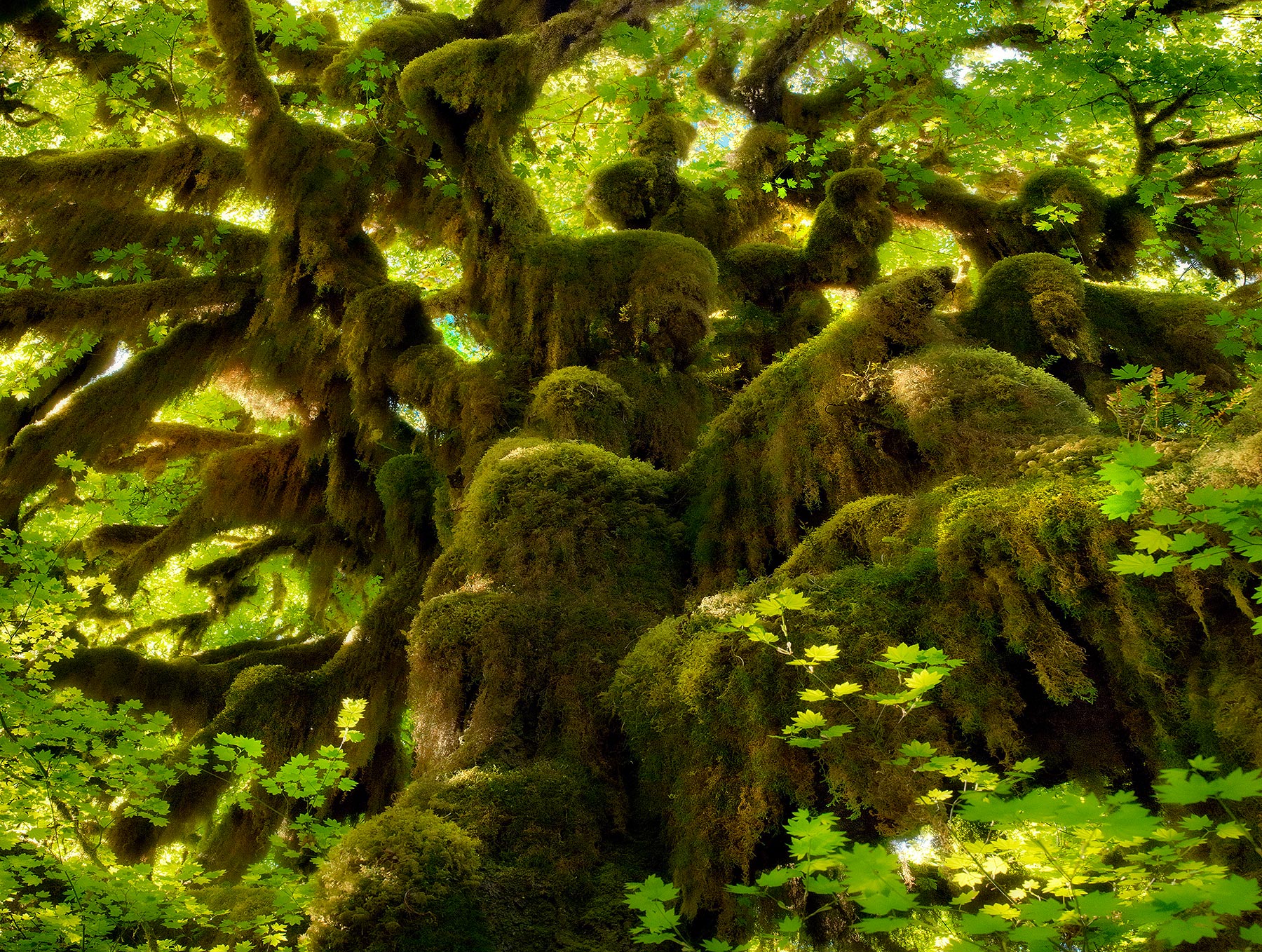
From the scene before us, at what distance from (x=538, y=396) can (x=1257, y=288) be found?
224 inches

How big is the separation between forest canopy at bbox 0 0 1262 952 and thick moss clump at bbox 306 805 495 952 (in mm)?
20

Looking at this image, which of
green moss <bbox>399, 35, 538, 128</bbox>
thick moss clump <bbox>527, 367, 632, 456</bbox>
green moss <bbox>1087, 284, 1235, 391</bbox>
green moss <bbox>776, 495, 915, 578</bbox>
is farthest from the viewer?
green moss <bbox>399, 35, 538, 128</bbox>

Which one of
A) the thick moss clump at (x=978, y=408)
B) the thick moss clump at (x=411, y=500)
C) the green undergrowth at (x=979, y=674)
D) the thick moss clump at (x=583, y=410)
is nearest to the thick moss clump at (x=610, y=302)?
the thick moss clump at (x=583, y=410)

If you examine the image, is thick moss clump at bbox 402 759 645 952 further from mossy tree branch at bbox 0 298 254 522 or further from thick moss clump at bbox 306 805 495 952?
mossy tree branch at bbox 0 298 254 522

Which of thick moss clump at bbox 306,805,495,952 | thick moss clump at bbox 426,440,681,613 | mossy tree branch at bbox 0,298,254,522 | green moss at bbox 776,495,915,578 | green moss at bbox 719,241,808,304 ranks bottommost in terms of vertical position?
thick moss clump at bbox 306,805,495,952

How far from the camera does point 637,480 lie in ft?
20.8

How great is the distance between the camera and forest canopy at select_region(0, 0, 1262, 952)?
3.20m

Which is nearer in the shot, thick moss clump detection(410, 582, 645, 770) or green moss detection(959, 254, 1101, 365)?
thick moss clump detection(410, 582, 645, 770)

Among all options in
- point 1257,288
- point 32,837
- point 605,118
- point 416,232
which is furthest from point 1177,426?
point 605,118

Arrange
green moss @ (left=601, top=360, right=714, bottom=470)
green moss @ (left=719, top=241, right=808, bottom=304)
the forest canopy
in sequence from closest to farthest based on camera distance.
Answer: the forest canopy < green moss @ (left=601, top=360, right=714, bottom=470) < green moss @ (left=719, top=241, right=808, bottom=304)

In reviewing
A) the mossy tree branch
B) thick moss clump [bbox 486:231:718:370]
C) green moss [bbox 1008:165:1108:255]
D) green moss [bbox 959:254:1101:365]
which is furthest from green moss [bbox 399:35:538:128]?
green moss [bbox 1008:165:1108:255]

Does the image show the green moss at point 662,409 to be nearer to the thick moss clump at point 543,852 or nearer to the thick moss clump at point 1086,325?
the thick moss clump at point 1086,325

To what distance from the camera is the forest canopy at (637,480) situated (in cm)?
320

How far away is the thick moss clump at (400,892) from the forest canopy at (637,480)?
20 mm
